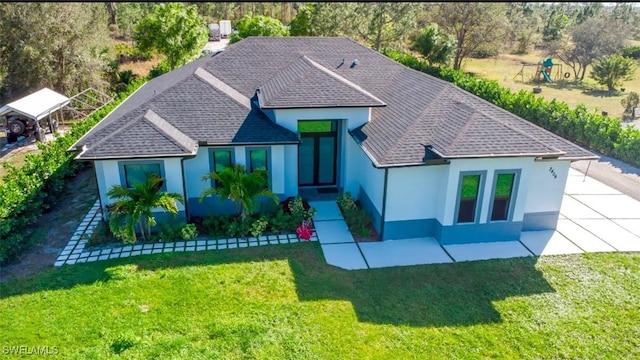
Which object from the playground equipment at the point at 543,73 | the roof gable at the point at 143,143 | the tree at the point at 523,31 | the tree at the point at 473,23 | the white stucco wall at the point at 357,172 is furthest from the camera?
the tree at the point at 523,31

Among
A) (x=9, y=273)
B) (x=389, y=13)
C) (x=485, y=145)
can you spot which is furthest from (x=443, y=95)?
(x=389, y=13)

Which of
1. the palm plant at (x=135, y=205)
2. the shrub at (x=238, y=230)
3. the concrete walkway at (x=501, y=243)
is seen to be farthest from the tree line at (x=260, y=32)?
the concrete walkway at (x=501, y=243)

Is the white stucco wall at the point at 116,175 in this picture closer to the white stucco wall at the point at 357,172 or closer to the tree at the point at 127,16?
the white stucco wall at the point at 357,172

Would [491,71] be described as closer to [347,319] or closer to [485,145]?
[485,145]

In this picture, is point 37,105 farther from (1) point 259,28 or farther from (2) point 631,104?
(2) point 631,104

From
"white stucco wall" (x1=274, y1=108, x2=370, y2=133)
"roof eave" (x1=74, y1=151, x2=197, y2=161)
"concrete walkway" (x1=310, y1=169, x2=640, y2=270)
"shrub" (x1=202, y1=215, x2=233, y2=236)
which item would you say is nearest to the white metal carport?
"roof eave" (x1=74, y1=151, x2=197, y2=161)

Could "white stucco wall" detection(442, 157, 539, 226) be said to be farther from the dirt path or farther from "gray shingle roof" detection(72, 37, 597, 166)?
the dirt path
